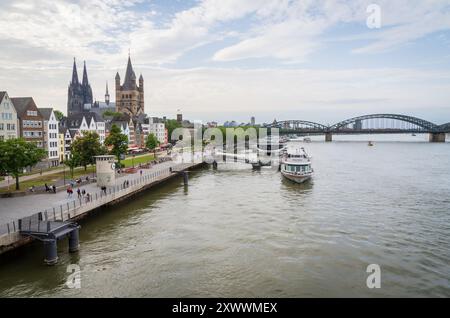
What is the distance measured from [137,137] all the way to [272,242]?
102 meters

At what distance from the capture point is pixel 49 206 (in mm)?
32719

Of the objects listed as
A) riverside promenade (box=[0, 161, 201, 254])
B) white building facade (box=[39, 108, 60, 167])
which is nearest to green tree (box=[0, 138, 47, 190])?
riverside promenade (box=[0, 161, 201, 254])

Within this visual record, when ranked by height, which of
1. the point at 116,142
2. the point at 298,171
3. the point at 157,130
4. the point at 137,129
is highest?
the point at 137,129

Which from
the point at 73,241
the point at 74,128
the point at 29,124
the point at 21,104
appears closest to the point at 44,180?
the point at 29,124

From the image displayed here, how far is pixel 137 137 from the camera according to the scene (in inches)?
4914

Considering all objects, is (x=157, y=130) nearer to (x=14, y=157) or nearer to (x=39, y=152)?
(x=39, y=152)

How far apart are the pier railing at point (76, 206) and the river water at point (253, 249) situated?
151 cm

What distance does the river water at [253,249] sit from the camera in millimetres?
21406

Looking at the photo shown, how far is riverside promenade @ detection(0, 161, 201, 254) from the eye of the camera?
25.2m

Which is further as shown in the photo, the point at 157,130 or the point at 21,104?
the point at 157,130

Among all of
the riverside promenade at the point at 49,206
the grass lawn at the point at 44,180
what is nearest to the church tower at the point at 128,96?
the grass lawn at the point at 44,180

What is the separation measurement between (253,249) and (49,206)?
18.2 metres

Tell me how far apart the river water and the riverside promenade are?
1200 millimetres

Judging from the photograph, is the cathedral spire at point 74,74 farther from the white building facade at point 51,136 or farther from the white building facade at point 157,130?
the white building facade at point 51,136
